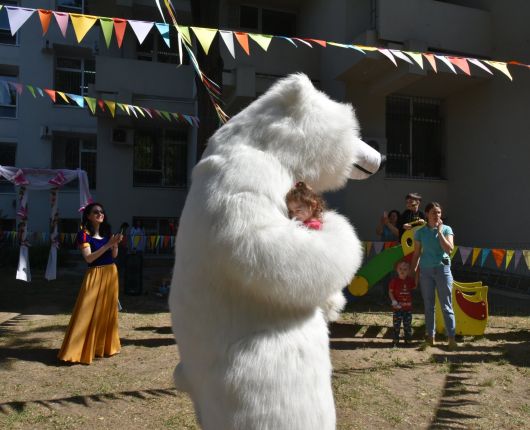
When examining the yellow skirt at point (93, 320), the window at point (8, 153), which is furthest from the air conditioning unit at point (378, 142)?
the window at point (8, 153)

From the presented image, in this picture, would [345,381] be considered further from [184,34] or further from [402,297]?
[184,34]

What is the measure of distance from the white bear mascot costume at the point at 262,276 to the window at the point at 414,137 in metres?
9.71

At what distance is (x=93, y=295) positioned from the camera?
5.06m

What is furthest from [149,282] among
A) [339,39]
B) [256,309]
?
[256,309]

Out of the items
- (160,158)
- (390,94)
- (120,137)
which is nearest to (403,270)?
(390,94)

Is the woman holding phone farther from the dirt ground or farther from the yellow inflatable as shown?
the yellow inflatable

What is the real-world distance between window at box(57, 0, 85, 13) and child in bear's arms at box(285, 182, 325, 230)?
74.0 ft

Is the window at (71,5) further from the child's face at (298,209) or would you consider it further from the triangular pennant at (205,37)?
the child's face at (298,209)

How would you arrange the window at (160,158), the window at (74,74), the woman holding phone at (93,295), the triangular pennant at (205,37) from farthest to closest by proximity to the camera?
1. the window at (74,74)
2. the window at (160,158)
3. the woman holding phone at (93,295)
4. the triangular pennant at (205,37)

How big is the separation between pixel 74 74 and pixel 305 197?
22089 millimetres

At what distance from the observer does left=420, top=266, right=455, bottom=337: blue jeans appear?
529cm

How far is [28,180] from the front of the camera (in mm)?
7859

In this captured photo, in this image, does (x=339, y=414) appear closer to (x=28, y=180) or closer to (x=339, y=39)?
Result: (x=28, y=180)

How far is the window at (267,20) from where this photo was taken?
1230cm
